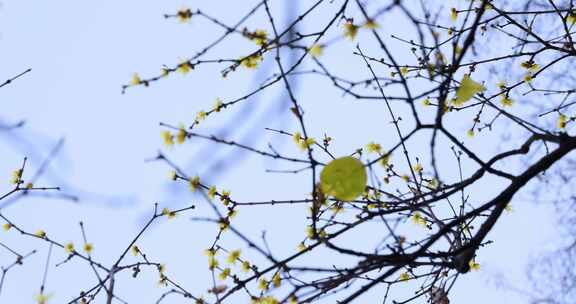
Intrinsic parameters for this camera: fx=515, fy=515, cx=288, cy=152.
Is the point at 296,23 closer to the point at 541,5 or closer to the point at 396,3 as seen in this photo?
the point at 396,3

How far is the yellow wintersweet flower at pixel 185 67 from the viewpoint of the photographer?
4.79 ft

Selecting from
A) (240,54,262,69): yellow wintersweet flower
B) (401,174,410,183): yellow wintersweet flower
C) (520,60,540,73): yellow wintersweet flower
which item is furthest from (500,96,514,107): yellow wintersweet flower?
(240,54,262,69): yellow wintersweet flower

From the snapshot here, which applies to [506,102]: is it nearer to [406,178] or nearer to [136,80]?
[406,178]

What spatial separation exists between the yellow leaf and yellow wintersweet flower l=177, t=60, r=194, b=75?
1.61ft

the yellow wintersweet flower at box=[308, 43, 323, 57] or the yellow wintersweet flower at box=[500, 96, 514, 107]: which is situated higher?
the yellow wintersweet flower at box=[500, 96, 514, 107]

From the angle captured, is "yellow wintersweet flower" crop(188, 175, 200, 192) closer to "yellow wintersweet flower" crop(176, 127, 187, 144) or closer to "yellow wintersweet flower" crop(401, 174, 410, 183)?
"yellow wintersweet flower" crop(176, 127, 187, 144)

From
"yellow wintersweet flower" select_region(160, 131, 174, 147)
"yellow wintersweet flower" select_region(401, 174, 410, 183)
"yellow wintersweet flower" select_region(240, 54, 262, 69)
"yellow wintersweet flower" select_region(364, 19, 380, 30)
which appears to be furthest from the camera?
"yellow wintersweet flower" select_region(401, 174, 410, 183)

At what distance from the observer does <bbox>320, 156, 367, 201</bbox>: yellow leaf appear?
132 cm

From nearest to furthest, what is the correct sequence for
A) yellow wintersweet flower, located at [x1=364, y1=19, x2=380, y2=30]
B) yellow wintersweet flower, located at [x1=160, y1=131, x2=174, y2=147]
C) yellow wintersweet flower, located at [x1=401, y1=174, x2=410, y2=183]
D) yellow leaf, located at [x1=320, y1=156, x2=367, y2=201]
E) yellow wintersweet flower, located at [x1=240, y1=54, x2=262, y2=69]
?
yellow wintersweet flower, located at [x1=364, y1=19, x2=380, y2=30]
yellow leaf, located at [x1=320, y1=156, x2=367, y2=201]
yellow wintersweet flower, located at [x1=160, y1=131, x2=174, y2=147]
yellow wintersweet flower, located at [x1=240, y1=54, x2=262, y2=69]
yellow wintersweet flower, located at [x1=401, y1=174, x2=410, y2=183]

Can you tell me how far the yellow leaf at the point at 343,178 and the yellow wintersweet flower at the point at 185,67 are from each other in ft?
1.61

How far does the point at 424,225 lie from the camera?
2084 millimetres

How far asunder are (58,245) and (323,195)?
0.99 m

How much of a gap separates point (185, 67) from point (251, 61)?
0.27 m

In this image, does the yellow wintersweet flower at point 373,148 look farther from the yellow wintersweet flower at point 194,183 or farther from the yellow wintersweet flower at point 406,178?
the yellow wintersweet flower at point 194,183
